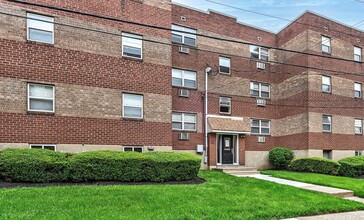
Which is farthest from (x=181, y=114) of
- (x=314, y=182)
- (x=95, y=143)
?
(x=314, y=182)

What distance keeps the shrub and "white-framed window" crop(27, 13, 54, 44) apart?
1506cm

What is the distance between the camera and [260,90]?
19891 millimetres

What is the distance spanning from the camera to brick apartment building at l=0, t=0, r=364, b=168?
36.8ft

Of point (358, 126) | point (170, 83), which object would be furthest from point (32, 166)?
point (358, 126)

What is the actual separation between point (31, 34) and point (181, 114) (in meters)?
8.81

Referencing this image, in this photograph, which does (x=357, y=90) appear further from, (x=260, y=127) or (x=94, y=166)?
(x=94, y=166)

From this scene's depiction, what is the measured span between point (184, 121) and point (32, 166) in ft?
30.4

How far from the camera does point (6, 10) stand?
10.8 meters

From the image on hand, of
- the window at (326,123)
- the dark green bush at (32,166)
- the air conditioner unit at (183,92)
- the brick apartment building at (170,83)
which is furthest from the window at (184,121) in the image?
the window at (326,123)

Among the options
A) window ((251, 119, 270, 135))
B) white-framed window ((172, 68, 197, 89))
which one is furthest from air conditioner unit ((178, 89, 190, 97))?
window ((251, 119, 270, 135))

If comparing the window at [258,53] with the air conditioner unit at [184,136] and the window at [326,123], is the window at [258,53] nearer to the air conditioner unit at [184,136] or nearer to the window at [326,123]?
the window at [326,123]

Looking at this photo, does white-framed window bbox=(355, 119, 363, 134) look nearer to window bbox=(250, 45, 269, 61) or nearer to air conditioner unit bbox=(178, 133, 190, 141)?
window bbox=(250, 45, 269, 61)

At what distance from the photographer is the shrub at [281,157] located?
18.5 metres

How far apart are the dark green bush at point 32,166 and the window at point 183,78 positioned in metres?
8.69
